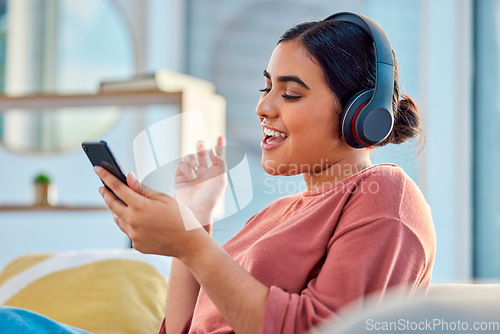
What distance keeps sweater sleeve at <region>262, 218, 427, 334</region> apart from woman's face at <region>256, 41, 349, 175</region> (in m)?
0.23

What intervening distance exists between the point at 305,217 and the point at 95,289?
650mm

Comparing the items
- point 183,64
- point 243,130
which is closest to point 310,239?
point 243,130

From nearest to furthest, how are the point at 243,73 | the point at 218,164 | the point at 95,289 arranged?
1. the point at 218,164
2. the point at 95,289
3. the point at 243,73

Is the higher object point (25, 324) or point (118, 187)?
point (118, 187)

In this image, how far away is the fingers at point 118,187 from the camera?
2.68 ft

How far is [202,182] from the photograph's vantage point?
3.43ft

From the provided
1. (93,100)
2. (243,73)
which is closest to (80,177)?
(93,100)

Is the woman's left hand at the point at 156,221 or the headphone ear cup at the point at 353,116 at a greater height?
the headphone ear cup at the point at 353,116

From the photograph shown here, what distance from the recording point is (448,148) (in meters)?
2.53

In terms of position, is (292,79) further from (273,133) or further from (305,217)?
(305,217)

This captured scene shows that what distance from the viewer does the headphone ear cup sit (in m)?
0.90

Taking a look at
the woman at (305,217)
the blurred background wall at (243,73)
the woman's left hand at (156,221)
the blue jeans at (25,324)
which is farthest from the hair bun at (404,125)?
the blurred background wall at (243,73)

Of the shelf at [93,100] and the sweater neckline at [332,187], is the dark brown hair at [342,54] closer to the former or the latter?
the sweater neckline at [332,187]

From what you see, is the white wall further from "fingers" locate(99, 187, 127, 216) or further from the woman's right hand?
"fingers" locate(99, 187, 127, 216)
